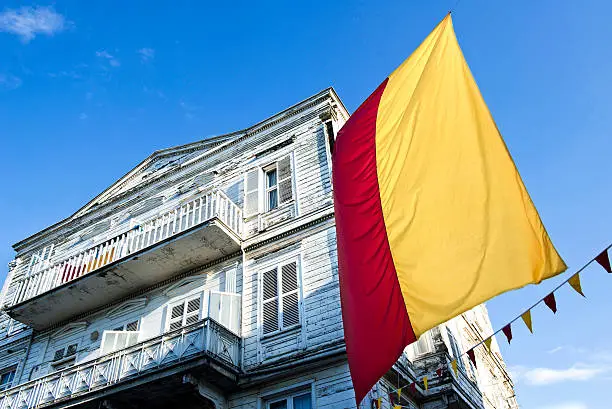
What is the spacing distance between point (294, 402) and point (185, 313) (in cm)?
434

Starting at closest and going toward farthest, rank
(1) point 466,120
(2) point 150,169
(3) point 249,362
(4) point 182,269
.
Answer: (1) point 466,120
(3) point 249,362
(4) point 182,269
(2) point 150,169

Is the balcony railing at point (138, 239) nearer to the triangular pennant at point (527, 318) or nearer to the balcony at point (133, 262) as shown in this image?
the balcony at point (133, 262)

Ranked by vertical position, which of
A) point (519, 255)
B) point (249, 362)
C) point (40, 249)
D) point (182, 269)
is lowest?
point (519, 255)

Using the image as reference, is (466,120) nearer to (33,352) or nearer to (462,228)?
(462,228)

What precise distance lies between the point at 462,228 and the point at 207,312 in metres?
8.79

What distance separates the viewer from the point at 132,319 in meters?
14.6

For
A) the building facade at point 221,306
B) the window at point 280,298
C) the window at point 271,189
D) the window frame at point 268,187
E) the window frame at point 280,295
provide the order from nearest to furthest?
the building facade at point 221,306
the window frame at point 280,295
the window at point 280,298
the window frame at point 268,187
the window at point 271,189

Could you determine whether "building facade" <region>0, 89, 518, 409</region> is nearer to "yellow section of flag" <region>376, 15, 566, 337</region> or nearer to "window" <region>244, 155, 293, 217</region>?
"window" <region>244, 155, 293, 217</region>

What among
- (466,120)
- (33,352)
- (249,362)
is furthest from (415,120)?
(33,352)

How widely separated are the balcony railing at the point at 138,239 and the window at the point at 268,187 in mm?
579

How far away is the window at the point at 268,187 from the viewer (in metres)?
14.9

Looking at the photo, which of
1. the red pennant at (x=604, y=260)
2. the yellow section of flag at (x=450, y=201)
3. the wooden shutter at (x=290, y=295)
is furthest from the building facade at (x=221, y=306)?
the red pennant at (x=604, y=260)

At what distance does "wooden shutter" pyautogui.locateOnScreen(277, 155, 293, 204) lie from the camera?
48.3 ft

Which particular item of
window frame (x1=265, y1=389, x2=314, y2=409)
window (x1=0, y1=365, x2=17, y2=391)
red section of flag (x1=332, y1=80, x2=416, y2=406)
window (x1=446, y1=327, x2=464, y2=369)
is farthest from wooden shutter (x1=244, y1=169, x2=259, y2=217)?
window (x1=0, y1=365, x2=17, y2=391)
